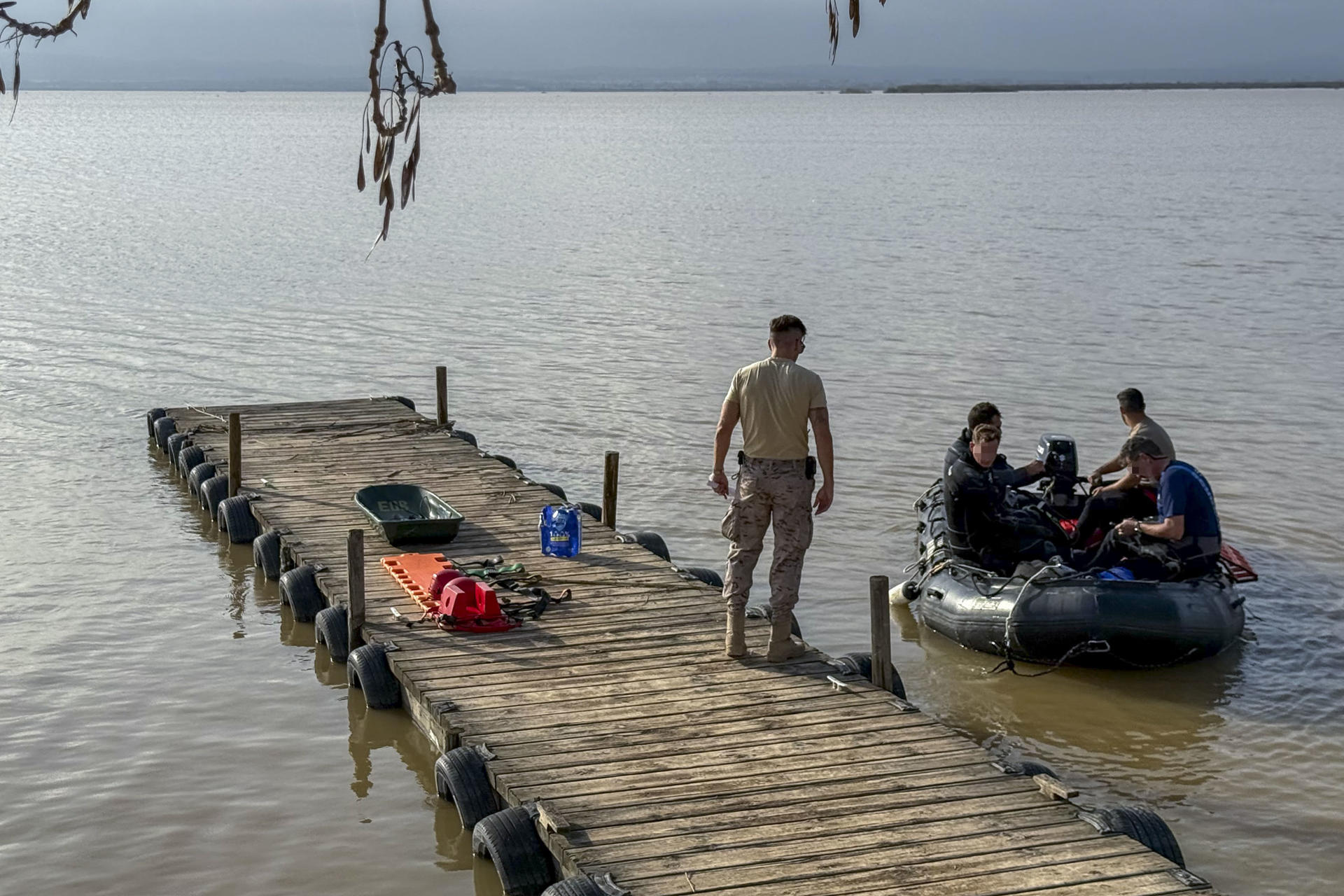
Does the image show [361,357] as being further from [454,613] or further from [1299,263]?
[1299,263]

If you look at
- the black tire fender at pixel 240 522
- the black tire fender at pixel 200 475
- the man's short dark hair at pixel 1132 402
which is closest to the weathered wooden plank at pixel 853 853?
the man's short dark hair at pixel 1132 402

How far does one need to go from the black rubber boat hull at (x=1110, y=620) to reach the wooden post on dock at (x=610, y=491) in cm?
374

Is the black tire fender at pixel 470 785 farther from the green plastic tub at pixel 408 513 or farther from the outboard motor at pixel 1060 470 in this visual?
the outboard motor at pixel 1060 470

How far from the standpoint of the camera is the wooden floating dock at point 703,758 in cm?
705

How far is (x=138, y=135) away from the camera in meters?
125

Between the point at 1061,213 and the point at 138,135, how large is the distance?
9556 cm

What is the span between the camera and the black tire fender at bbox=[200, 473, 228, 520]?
15711 mm

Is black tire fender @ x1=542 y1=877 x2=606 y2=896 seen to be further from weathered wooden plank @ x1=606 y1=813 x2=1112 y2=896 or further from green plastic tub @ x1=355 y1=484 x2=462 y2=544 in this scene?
green plastic tub @ x1=355 y1=484 x2=462 y2=544

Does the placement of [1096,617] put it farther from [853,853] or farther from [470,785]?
[470,785]

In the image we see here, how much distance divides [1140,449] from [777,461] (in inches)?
149

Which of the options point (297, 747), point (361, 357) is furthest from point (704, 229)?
point (297, 747)

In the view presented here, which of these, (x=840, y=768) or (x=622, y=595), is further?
(x=622, y=595)

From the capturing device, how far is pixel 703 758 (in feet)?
27.3

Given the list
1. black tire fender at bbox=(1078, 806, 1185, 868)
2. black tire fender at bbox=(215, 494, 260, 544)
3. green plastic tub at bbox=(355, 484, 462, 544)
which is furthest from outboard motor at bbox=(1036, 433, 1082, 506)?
black tire fender at bbox=(215, 494, 260, 544)
